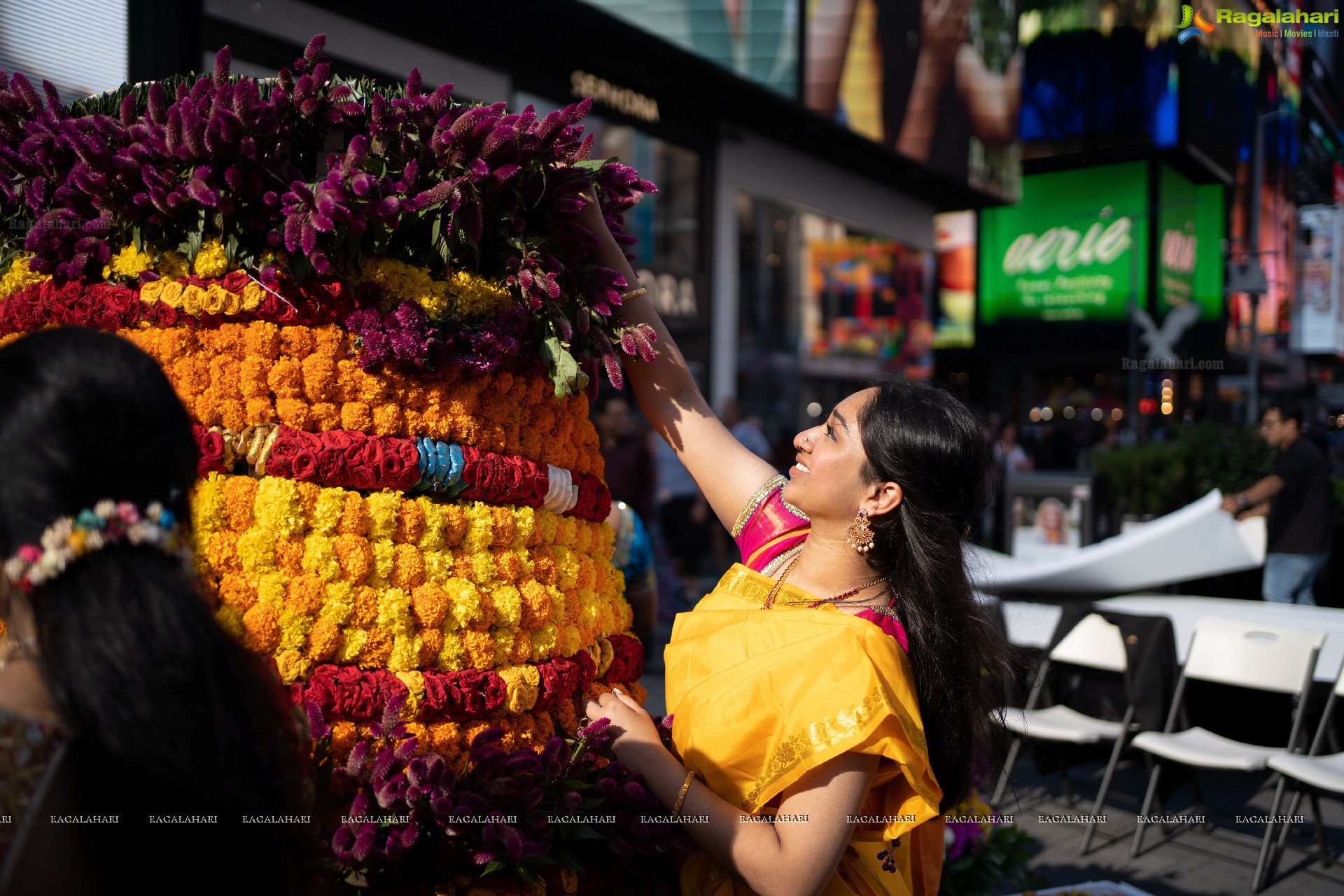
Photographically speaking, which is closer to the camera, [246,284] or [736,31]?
[246,284]

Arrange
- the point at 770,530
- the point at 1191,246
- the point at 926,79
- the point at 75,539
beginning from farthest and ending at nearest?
the point at 1191,246, the point at 926,79, the point at 770,530, the point at 75,539

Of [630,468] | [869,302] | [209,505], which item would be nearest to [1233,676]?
[630,468]

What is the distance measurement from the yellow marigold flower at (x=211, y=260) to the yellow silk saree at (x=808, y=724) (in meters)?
1.09

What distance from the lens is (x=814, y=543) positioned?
6.40 ft

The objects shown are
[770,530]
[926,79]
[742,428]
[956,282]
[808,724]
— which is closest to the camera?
[808,724]

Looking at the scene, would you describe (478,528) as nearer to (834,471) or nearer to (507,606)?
(507,606)

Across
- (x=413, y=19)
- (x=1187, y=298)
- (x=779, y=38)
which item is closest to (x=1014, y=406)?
(x=1187, y=298)

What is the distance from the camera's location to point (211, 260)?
1.67 m

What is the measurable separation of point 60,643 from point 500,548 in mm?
951

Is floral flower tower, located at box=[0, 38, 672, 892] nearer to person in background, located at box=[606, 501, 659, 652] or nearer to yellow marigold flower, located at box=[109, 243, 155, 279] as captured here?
yellow marigold flower, located at box=[109, 243, 155, 279]

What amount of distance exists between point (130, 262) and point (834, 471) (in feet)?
4.41

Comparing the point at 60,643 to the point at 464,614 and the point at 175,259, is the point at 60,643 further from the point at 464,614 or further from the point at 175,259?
the point at 175,259

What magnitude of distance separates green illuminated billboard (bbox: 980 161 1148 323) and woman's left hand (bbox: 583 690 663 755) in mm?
24157

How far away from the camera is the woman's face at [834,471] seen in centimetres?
188
